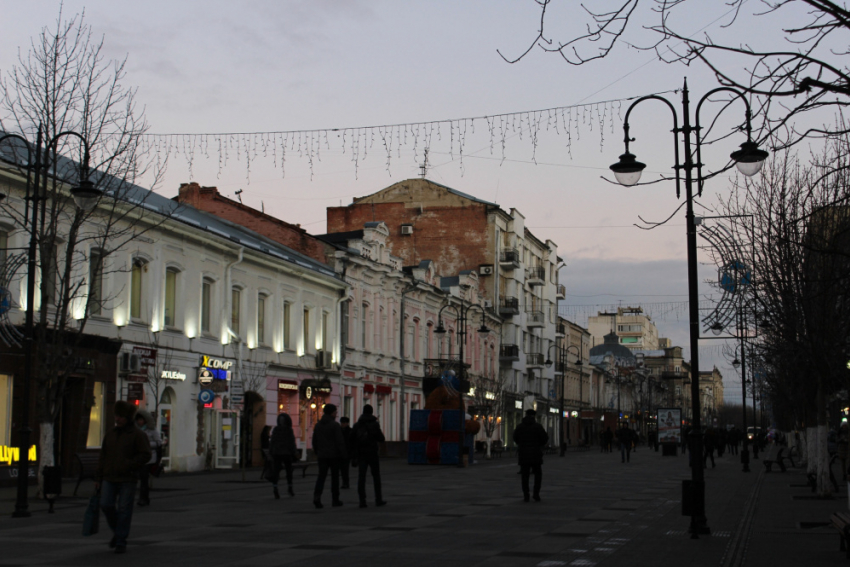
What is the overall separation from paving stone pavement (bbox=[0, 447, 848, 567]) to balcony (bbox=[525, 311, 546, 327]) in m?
53.1

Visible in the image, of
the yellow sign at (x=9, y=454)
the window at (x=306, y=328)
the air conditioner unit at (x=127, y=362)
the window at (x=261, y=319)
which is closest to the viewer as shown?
the yellow sign at (x=9, y=454)

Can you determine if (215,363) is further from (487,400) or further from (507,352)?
(507,352)

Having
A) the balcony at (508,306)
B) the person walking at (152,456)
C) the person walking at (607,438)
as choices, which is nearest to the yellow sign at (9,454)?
the person walking at (152,456)

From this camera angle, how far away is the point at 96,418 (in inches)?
1110

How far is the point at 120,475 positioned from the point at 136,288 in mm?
19011

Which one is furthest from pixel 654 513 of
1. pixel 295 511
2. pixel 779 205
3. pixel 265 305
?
pixel 265 305

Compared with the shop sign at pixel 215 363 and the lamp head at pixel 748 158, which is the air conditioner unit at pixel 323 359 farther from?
the lamp head at pixel 748 158

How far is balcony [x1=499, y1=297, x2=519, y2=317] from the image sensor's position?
71.3m

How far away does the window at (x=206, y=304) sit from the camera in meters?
33.9

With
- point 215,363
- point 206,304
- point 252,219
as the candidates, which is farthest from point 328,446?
point 252,219

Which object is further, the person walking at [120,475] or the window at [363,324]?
the window at [363,324]

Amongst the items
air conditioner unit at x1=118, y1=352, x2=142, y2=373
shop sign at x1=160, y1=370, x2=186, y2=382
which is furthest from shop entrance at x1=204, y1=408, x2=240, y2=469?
air conditioner unit at x1=118, y1=352, x2=142, y2=373

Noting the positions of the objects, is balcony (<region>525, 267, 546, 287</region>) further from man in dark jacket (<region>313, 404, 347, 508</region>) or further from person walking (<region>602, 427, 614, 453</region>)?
man in dark jacket (<region>313, 404, 347, 508</region>)

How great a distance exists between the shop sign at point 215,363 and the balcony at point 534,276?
1762 inches
